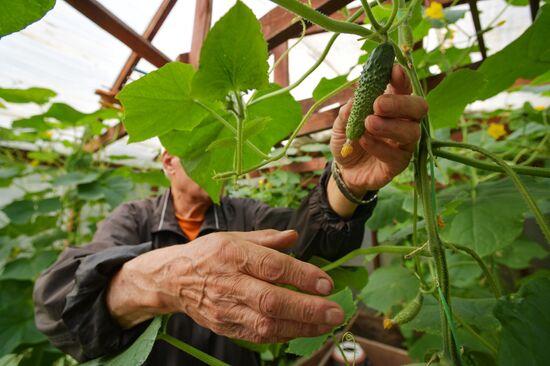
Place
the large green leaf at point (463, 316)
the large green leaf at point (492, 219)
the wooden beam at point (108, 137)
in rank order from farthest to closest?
the wooden beam at point (108, 137), the large green leaf at point (492, 219), the large green leaf at point (463, 316)

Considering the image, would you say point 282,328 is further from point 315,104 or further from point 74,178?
point 74,178

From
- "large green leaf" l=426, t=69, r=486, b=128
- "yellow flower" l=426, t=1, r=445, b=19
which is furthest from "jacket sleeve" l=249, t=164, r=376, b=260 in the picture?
"yellow flower" l=426, t=1, r=445, b=19

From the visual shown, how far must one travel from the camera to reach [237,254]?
394 mm

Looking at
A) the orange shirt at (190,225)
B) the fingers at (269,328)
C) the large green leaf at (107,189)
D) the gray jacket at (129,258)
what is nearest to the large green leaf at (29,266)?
the large green leaf at (107,189)

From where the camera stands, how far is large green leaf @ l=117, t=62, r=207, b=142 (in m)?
0.42

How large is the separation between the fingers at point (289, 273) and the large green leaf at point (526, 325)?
0.18 m

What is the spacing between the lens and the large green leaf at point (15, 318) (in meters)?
1.25

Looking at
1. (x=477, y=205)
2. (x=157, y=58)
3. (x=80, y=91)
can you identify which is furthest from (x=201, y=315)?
(x=80, y=91)

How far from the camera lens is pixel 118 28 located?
87 centimetres

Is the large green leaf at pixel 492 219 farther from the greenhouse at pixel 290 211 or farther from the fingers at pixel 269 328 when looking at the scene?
the fingers at pixel 269 328

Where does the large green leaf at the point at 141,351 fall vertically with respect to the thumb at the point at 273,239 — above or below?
below

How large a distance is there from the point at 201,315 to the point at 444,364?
0.98 ft

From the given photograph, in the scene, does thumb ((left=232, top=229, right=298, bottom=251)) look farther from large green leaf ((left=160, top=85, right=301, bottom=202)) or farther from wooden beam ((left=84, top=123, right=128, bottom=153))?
wooden beam ((left=84, top=123, right=128, bottom=153))

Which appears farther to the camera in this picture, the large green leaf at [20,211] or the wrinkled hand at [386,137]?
the large green leaf at [20,211]
